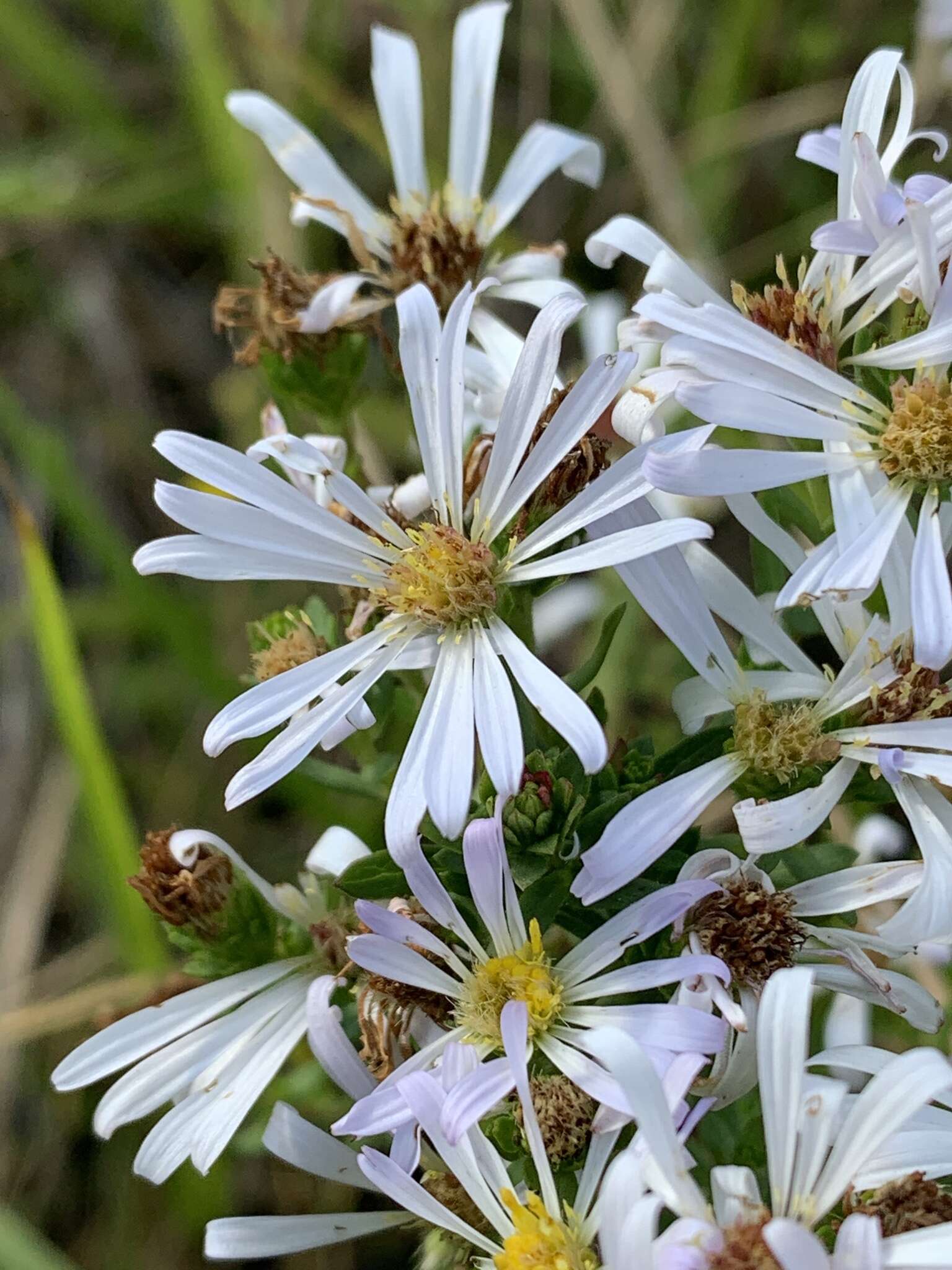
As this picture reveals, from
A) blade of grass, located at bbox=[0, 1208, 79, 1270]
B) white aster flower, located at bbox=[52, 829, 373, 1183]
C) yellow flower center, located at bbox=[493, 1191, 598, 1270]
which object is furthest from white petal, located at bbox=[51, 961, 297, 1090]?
blade of grass, located at bbox=[0, 1208, 79, 1270]

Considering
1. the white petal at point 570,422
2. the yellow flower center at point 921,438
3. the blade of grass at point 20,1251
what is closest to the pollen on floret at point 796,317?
the yellow flower center at point 921,438

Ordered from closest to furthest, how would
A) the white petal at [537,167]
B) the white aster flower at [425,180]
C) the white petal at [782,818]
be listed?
1. the white petal at [782,818]
2. the white aster flower at [425,180]
3. the white petal at [537,167]

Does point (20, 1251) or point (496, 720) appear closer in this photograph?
point (496, 720)

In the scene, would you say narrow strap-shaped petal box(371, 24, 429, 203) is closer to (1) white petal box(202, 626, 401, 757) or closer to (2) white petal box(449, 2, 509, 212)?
(2) white petal box(449, 2, 509, 212)

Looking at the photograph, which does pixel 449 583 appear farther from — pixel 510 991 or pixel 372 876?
pixel 510 991

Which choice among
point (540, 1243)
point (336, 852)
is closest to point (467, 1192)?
point (540, 1243)

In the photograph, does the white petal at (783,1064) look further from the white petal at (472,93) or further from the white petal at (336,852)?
the white petal at (472,93)
